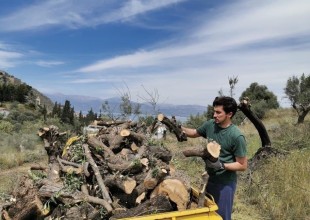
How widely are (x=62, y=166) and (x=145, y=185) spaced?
1.32 metres

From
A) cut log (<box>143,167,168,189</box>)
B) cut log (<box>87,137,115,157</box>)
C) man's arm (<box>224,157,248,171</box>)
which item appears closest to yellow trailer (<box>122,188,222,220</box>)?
man's arm (<box>224,157,248,171</box>)

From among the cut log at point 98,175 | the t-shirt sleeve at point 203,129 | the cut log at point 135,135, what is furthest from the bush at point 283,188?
the cut log at point 98,175

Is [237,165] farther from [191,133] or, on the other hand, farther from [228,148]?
[191,133]

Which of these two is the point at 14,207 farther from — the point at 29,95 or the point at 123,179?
the point at 29,95

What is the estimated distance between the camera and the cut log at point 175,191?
14.4ft

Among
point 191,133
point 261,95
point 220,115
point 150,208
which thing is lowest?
point 150,208

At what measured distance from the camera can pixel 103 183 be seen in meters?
4.82

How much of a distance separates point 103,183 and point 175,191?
0.91 meters

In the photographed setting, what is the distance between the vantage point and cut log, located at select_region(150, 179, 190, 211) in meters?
4.40

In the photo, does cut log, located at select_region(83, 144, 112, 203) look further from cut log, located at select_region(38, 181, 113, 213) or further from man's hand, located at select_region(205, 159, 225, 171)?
man's hand, located at select_region(205, 159, 225, 171)

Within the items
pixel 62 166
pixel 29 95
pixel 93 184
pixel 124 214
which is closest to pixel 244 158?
pixel 124 214

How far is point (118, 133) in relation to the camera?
6.14 metres

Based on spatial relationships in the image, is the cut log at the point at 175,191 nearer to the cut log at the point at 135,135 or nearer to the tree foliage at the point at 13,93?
the cut log at the point at 135,135

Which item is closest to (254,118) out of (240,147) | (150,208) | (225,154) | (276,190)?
(276,190)
